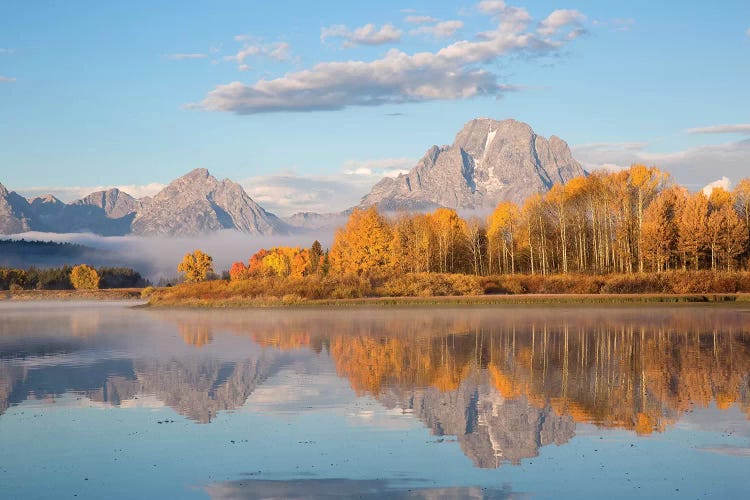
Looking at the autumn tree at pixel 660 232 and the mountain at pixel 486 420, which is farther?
the autumn tree at pixel 660 232

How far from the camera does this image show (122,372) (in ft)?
87.0

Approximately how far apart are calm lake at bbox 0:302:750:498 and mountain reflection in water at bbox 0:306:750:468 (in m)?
0.11

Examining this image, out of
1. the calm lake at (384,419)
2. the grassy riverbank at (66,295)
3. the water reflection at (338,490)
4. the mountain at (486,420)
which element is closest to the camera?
the water reflection at (338,490)

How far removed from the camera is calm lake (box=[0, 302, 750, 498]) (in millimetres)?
12984

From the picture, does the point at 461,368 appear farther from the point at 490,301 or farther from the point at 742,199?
the point at 742,199

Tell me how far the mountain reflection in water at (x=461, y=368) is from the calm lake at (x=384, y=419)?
11 centimetres

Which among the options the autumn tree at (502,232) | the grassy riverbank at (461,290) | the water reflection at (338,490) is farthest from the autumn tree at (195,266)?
the water reflection at (338,490)

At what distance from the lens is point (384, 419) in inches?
709

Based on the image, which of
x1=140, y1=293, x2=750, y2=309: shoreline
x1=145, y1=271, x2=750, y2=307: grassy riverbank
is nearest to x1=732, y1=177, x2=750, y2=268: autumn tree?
x1=145, y1=271, x2=750, y2=307: grassy riverbank

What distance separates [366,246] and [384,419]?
7270 centimetres

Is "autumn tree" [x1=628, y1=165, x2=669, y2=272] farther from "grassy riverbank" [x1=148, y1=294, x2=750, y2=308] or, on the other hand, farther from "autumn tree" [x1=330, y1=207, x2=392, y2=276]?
"autumn tree" [x1=330, y1=207, x2=392, y2=276]

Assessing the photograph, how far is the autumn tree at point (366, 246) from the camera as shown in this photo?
89.9 m

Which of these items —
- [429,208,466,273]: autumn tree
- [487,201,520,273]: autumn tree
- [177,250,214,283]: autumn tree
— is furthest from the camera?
[177,250,214,283]: autumn tree

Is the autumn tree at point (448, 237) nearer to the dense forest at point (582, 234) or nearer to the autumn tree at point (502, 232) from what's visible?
the dense forest at point (582, 234)
